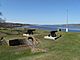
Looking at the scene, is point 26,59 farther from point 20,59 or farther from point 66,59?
point 66,59

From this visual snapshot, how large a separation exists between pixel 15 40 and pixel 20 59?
503 inches

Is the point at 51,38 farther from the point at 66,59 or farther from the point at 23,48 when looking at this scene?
the point at 66,59

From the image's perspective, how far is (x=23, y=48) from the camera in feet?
89.1

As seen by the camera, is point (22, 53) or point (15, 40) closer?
point (22, 53)

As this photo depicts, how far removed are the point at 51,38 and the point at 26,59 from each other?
649 inches

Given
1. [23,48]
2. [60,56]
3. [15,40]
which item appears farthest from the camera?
[15,40]

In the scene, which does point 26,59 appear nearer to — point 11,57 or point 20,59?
point 20,59

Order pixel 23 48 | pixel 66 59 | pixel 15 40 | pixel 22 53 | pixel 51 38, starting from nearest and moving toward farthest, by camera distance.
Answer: pixel 66 59 < pixel 22 53 < pixel 23 48 < pixel 15 40 < pixel 51 38

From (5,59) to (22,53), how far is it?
367 centimetres

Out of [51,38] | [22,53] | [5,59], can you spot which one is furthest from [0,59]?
[51,38]

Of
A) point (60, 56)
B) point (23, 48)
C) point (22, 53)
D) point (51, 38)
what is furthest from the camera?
point (51, 38)

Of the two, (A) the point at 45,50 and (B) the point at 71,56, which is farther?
(A) the point at 45,50

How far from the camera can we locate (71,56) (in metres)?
20.9

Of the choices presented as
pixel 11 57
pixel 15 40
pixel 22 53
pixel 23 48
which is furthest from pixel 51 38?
pixel 11 57
